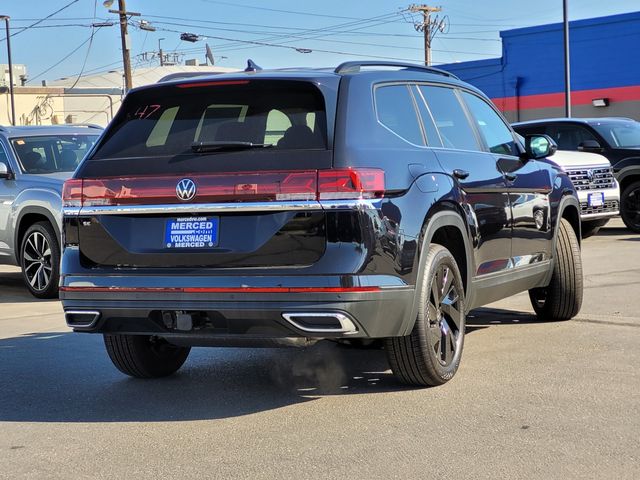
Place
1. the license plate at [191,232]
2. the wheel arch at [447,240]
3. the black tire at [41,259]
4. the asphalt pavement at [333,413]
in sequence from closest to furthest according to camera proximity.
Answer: the asphalt pavement at [333,413]
the license plate at [191,232]
the wheel arch at [447,240]
the black tire at [41,259]

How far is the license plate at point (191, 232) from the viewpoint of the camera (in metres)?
5.04

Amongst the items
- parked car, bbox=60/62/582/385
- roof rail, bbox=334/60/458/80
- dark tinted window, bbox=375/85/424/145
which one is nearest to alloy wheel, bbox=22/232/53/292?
parked car, bbox=60/62/582/385

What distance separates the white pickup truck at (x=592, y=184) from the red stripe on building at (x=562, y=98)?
22632mm

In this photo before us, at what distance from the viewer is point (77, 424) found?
526 cm

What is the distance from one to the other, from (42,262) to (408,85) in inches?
246

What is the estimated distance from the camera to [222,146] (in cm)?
511

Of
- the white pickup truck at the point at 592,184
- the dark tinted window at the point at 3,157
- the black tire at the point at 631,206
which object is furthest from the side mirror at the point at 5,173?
the black tire at the point at 631,206

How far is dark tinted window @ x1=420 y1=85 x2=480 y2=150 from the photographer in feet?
20.1

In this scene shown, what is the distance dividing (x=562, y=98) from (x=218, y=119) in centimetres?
3454

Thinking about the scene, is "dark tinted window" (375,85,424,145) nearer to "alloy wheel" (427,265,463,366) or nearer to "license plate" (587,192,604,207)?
"alloy wheel" (427,265,463,366)

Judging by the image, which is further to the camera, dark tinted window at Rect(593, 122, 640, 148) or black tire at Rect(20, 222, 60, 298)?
dark tinted window at Rect(593, 122, 640, 148)

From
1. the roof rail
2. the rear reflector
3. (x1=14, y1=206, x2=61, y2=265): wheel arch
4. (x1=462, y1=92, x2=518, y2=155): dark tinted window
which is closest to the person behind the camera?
the rear reflector

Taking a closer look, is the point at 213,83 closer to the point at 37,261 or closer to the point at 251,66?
the point at 251,66

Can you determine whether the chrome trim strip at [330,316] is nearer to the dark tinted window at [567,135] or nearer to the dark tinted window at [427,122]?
the dark tinted window at [427,122]
